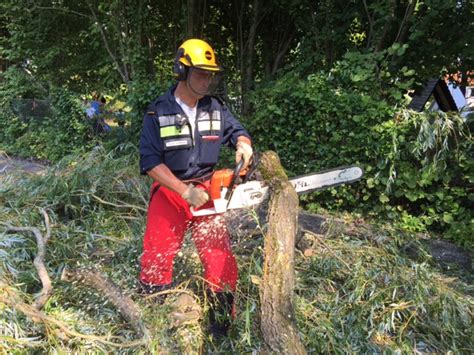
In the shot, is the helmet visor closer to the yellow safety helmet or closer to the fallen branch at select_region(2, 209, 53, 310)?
the yellow safety helmet

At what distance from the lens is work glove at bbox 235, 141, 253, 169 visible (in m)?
2.45

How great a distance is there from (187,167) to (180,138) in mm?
200

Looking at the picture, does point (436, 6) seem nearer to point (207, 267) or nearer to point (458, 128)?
point (458, 128)

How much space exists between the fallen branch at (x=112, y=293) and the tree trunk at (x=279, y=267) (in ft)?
2.33

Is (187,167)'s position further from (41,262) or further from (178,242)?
(41,262)

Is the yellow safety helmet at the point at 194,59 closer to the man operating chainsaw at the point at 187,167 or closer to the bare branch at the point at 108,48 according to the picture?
the man operating chainsaw at the point at 187,167

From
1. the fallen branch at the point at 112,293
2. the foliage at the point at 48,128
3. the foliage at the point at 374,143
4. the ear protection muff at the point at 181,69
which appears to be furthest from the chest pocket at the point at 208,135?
the foliage at the point at 48,128

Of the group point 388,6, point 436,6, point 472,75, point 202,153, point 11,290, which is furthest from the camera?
point 472,75

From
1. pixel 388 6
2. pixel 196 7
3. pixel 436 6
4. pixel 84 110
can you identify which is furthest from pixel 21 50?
pixel 436 6

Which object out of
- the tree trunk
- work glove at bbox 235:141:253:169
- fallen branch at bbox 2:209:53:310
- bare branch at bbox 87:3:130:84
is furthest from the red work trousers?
bare branch at bbox 87:3:130:84

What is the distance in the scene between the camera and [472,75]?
16.5 ft

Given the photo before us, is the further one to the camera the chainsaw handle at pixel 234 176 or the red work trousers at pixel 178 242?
the red work trousers at pixel 178 242

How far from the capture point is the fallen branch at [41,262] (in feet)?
7.68

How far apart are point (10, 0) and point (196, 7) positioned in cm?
417
